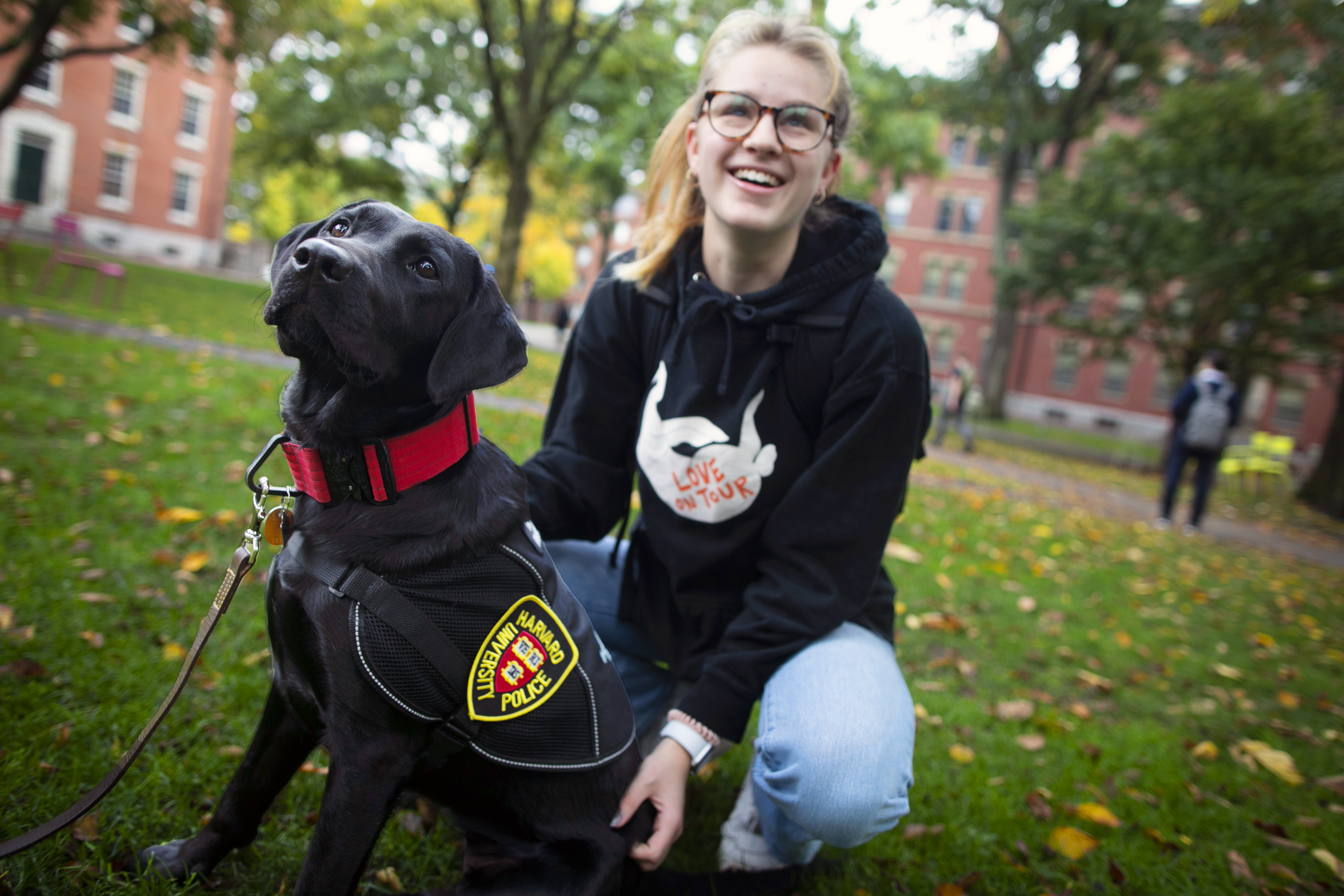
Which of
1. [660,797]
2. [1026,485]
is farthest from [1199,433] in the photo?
[660,797]

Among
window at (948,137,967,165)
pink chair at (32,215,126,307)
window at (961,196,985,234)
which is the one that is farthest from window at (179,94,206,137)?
window at (961,196,985,234)

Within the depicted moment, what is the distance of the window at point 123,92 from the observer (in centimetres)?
2630

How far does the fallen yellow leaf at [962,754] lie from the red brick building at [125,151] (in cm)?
2813

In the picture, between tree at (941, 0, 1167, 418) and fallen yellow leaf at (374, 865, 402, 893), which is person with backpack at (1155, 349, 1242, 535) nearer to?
fallen yellow leaf at (374, 865, 402, 893)

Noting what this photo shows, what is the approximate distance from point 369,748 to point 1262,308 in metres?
18.4

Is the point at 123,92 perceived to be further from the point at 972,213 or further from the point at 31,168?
the point at 972,213

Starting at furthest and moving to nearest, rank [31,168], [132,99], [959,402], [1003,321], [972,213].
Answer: [972,213], [132,99], [31,168], [1003,321], [959,402]

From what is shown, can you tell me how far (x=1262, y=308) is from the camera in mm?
14383

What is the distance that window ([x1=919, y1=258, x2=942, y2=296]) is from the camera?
3659cm

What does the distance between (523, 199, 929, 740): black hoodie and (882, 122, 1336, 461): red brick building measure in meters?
30.0

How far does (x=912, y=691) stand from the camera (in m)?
3.24

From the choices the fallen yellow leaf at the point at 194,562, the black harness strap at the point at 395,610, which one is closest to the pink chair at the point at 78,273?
the fallen yellow leaf at the point at 194,562

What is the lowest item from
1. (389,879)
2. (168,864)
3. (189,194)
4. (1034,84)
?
(389,879)

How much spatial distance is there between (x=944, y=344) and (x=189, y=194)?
35.3 metres
